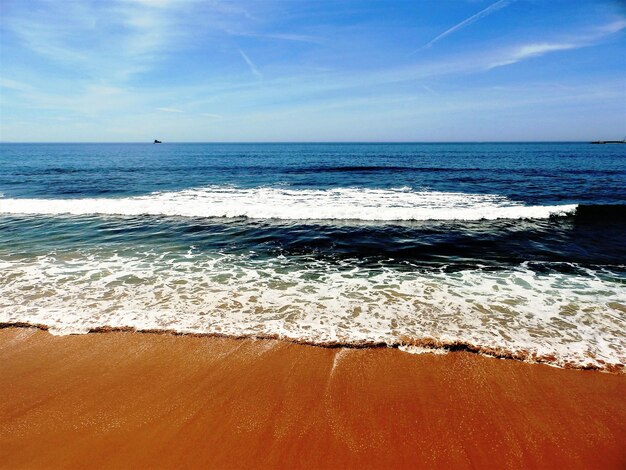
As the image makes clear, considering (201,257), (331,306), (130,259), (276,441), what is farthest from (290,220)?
(276,441)

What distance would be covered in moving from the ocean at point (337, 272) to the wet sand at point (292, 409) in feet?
1.66

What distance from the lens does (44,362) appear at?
4934mm

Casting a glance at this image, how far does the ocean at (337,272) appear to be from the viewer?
5.72 m

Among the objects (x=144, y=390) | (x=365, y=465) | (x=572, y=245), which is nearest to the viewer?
(x=365, y=465)

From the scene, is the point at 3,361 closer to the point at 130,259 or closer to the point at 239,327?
the point at 239,327

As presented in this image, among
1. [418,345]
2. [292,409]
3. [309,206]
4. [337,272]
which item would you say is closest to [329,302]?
[337,272]

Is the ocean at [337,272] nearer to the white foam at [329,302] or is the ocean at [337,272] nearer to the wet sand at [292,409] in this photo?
the white foam at [329,302]

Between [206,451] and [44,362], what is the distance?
10.8ft

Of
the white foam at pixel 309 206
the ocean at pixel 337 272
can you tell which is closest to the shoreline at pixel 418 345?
the ocean at pixel 337 272

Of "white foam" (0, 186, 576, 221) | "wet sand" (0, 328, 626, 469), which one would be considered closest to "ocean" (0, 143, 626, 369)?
"white foam" (0, 186, 576, 221)

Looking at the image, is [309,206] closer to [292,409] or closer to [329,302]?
[329,302]

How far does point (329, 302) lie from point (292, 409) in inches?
115

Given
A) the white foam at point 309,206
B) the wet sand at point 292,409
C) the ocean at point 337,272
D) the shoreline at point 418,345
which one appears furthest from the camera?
the white foam at point 309,206

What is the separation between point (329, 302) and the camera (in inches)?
267
